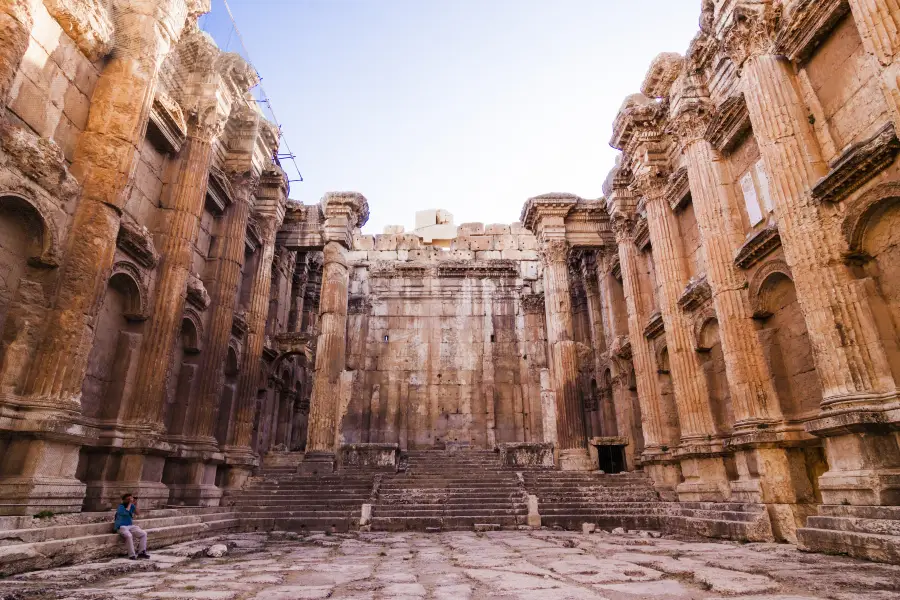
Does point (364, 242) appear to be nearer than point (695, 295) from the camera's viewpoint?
No

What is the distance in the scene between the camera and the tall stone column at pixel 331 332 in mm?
15695

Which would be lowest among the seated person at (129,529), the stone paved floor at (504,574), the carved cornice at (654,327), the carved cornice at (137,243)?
the stone paved floor at (504,574)

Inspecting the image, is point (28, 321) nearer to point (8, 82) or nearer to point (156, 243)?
point (8, 82)

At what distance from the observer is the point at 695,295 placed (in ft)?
40.4

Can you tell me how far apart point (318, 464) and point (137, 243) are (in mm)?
8040

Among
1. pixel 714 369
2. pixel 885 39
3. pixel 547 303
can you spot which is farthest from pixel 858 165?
pixel 547 303

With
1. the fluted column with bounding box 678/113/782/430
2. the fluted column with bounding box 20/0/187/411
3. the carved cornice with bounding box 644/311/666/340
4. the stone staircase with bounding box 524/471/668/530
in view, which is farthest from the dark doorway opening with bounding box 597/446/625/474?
the fluted column with bounding box 20/0/187/411

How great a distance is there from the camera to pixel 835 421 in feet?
23.0

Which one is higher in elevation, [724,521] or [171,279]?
[171,279]

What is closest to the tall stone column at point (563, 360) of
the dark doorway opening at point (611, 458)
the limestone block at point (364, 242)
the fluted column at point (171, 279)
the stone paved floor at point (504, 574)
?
the dark doorway opening at point (611, 458)

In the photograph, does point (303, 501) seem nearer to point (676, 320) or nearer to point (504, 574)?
point (504, 574)

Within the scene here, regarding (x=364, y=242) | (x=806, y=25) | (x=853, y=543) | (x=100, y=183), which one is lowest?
(x=853, y=543)

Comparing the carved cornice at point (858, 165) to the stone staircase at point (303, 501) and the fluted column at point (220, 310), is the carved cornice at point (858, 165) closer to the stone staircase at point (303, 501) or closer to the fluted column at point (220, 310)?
the stone staircase at point (303, 501)

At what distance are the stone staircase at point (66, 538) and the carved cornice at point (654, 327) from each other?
12.1m
